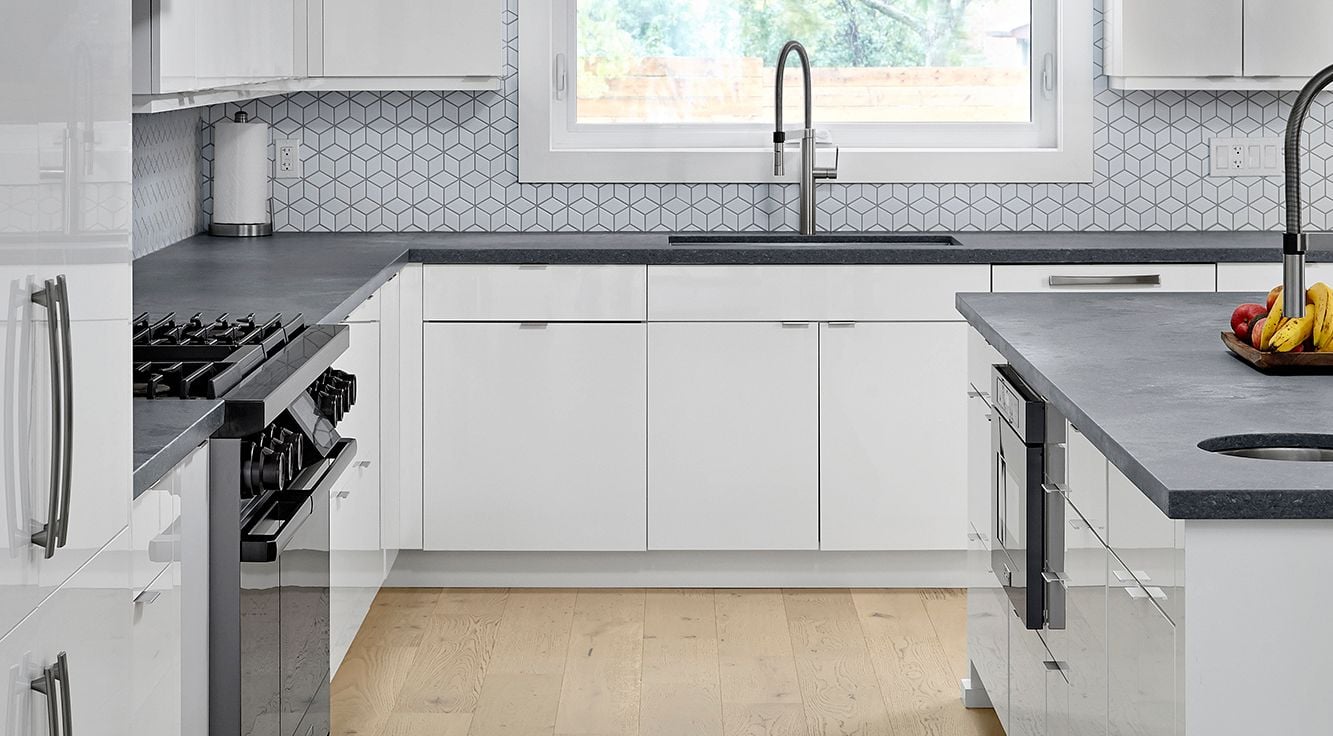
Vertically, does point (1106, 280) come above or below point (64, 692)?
above

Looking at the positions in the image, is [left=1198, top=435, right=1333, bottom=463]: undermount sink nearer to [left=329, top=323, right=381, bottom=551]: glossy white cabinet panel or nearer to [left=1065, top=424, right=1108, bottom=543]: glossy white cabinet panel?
[left=1065, top=424, right=1108, bottom=543]: glossy white cabinet panel

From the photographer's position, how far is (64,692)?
1390 millimetres

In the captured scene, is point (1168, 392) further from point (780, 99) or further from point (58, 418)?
point (780, 99)

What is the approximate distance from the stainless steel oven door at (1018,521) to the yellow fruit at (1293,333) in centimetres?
39

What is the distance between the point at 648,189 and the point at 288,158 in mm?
1072

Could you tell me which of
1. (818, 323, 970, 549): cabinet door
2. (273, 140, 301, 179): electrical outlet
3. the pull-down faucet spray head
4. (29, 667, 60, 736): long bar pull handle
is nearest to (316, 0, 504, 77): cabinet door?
(273, 140, 301, 179): electrical outlet

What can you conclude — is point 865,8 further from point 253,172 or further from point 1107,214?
point 253,172

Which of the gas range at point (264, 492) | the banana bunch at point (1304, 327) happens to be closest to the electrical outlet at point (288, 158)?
the gas range at point (264, 492)

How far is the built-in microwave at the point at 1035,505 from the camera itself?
2.41 metres

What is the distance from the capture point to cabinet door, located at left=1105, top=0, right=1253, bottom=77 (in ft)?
13.9

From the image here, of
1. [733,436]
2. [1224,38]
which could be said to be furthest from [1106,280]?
[733,436]

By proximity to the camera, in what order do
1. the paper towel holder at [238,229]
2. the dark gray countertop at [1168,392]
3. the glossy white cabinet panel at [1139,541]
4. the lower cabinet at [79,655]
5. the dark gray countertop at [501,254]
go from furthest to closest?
the paper towel holder at [238,229], the dark gray countertop at [501,254], the glossy white cabinet panel at [1139,541], the dark gray countertop at [1168,392], the lower cabinet at [79,655]

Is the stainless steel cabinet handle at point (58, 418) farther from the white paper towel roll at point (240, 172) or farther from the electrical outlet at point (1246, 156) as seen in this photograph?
the electrical outlet at point (1246, 156)

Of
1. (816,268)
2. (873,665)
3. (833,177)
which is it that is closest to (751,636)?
(873,665)
